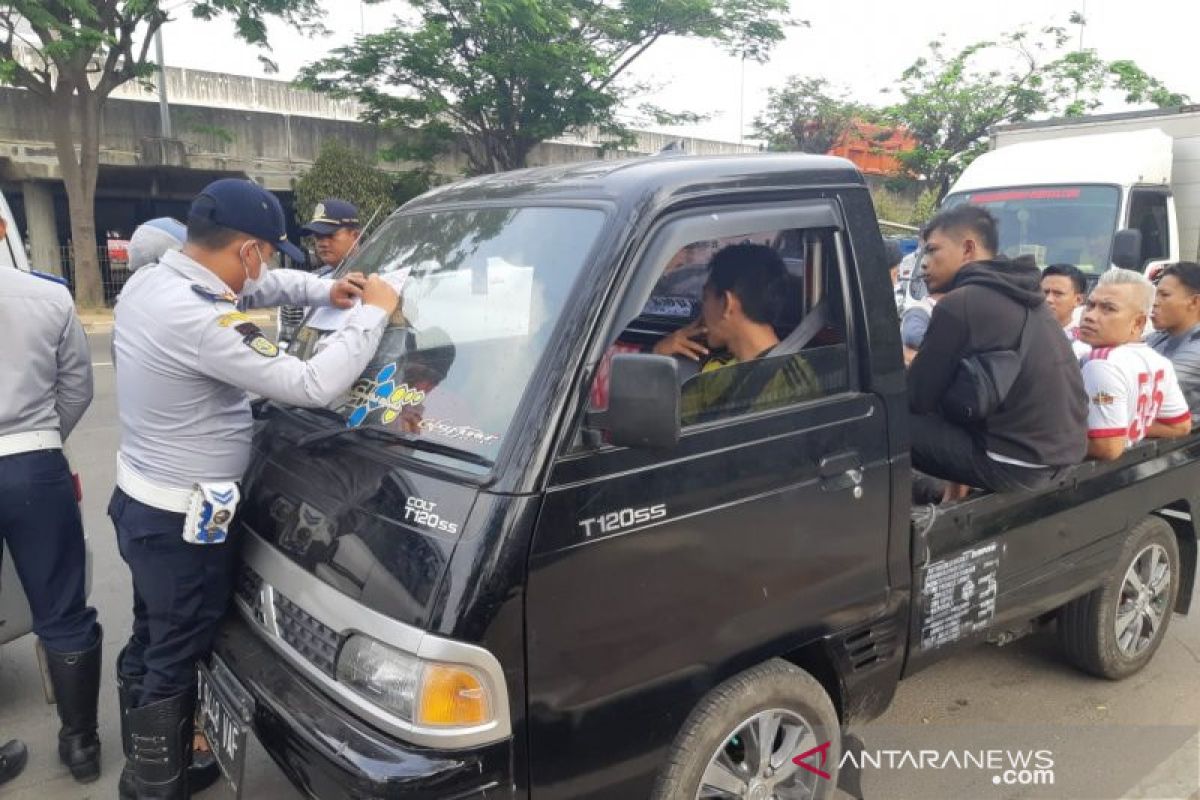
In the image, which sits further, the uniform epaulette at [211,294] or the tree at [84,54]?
the tree at [84,54]

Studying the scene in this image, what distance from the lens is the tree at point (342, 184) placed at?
1747 cm

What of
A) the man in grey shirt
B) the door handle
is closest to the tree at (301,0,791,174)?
the man in grey shirt

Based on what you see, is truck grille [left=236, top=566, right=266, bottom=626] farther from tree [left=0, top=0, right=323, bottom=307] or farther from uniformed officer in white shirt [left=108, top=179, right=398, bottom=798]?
tree [left=0, top=0, right=323, bottom=307]

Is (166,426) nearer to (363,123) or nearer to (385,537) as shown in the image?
(385,537)

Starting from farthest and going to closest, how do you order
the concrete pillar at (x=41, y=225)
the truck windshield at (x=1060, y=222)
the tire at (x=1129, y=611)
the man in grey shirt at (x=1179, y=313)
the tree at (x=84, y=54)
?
the concrete pillar at (x=41, y=225) < the tree at (x=84, y=54) < the truck windshield at (x=1060, y=222) < the man in grey shirt at (x=1179, y=313) < the tire at (x=1129, y=611)

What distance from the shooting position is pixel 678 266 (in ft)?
7.80

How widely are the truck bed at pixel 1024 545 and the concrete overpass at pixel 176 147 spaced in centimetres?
1729

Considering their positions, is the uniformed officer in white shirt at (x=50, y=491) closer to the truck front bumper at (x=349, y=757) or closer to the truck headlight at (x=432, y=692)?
the truck front bumper at (x=349, y=757)

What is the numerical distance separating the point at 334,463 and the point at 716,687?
3.77 ft

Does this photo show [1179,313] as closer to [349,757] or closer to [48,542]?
[349,757]

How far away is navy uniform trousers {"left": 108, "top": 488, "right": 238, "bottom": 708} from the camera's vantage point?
2.41 metres

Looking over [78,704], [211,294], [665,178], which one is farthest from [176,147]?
[665,178]

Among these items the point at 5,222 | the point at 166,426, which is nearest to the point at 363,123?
the point at 5,222

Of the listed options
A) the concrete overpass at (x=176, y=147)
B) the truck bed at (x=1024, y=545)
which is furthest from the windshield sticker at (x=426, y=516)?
the concrete overpass at (x=176, y=147)
